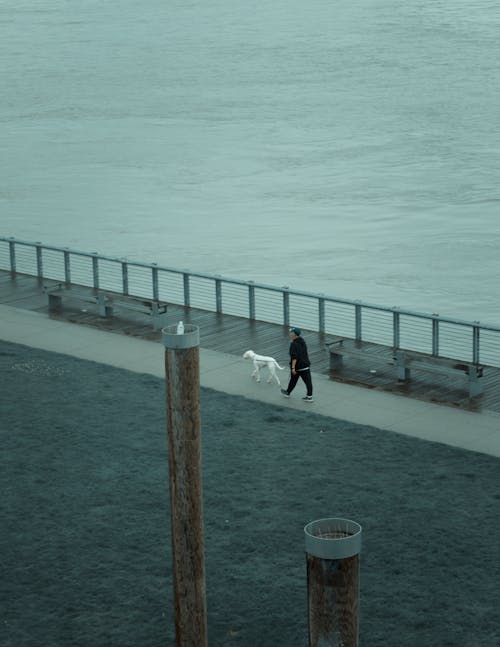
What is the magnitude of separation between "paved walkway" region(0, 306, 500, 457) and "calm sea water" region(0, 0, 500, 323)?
1791 centimetres

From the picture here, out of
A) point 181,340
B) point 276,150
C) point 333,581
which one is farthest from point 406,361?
point 276,150

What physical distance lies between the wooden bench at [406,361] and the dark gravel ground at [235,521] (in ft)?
7.89

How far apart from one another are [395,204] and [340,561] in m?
50.9

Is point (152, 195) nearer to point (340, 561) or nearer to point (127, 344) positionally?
point (127, 344)

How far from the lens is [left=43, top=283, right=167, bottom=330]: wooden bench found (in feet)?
76.5

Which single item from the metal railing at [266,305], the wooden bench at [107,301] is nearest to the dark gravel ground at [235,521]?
the wooden bench at [107,301]

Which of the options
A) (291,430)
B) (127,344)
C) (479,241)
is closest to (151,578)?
(291,430)

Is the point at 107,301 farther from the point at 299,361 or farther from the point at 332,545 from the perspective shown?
the point at 332,545

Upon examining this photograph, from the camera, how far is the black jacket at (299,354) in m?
18.4

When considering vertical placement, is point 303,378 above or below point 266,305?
above

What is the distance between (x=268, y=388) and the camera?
770 inches

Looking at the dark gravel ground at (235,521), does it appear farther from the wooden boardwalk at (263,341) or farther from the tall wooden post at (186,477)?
the wooden boardwalk at (263,341)

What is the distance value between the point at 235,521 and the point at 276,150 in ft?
192

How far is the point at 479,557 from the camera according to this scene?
13109 mm
